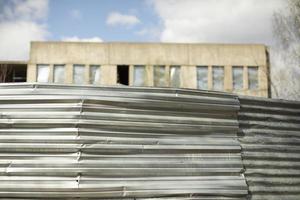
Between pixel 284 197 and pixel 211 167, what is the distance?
940 mm

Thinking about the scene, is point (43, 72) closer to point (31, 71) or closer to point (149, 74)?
point (31, 71)

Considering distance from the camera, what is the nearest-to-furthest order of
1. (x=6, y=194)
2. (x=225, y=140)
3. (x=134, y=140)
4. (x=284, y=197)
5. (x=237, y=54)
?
(x=6, y=194) → (x=134, y=140) → (x=225, y=140) → (x=284, y=197) → (x=237, y=54)

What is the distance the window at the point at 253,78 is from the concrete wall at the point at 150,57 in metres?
0.28

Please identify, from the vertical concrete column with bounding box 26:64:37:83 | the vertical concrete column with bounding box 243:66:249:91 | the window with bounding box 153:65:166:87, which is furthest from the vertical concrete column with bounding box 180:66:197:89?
the vertical concrete column with bounding box 26:64:37:83

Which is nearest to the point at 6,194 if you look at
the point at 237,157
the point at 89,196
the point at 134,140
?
the point at 89,196

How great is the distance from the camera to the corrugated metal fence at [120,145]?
3447 mm

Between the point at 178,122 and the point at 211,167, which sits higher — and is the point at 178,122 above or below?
above

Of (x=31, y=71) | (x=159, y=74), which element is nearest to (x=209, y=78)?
(x=159, y=74)

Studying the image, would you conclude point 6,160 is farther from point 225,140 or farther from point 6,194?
point 225,140

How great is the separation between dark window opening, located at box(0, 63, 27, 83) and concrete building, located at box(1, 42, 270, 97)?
4.36 feet

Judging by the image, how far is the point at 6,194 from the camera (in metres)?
3.41

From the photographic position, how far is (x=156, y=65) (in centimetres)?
2869

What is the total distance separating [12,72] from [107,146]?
92.0ft

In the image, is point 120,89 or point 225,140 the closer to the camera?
point 120,89
